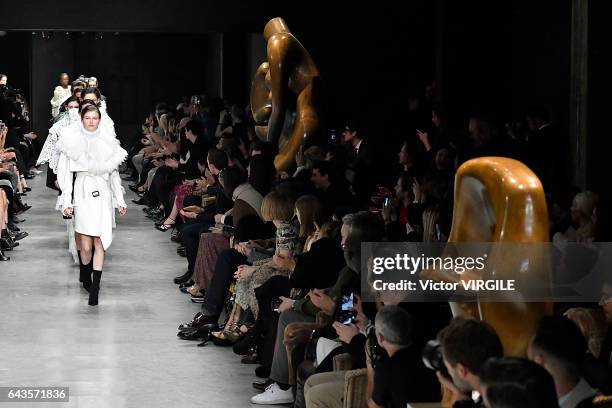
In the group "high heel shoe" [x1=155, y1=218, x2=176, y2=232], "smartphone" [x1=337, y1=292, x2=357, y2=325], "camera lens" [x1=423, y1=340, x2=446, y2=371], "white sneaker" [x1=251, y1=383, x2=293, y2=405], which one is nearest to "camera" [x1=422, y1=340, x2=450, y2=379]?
"camera lens" [x1=423, y1=340, x2=446, y2=371]

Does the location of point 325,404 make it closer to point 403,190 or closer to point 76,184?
point 403,190

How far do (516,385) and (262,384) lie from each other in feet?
10.8

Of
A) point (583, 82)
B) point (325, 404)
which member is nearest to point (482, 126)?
point (583, 82)

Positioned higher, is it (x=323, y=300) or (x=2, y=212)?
(x=323, y=300)

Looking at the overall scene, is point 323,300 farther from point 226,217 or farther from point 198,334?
point 226,217

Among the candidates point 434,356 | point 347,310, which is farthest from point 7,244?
point 434,356

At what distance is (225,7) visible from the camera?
41.1 ft

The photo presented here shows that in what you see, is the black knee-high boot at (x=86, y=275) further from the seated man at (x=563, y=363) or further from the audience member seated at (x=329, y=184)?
the seated man at (x=563, y=363)

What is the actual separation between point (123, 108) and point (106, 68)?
2.38ft

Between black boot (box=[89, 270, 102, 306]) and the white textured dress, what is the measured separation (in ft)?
0.65

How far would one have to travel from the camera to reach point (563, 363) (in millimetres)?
3287

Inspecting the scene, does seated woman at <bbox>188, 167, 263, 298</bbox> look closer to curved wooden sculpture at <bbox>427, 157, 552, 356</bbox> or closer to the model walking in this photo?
the model walking

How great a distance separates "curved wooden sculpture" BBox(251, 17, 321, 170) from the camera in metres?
8.67

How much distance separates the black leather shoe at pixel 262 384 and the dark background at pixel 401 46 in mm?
1966
